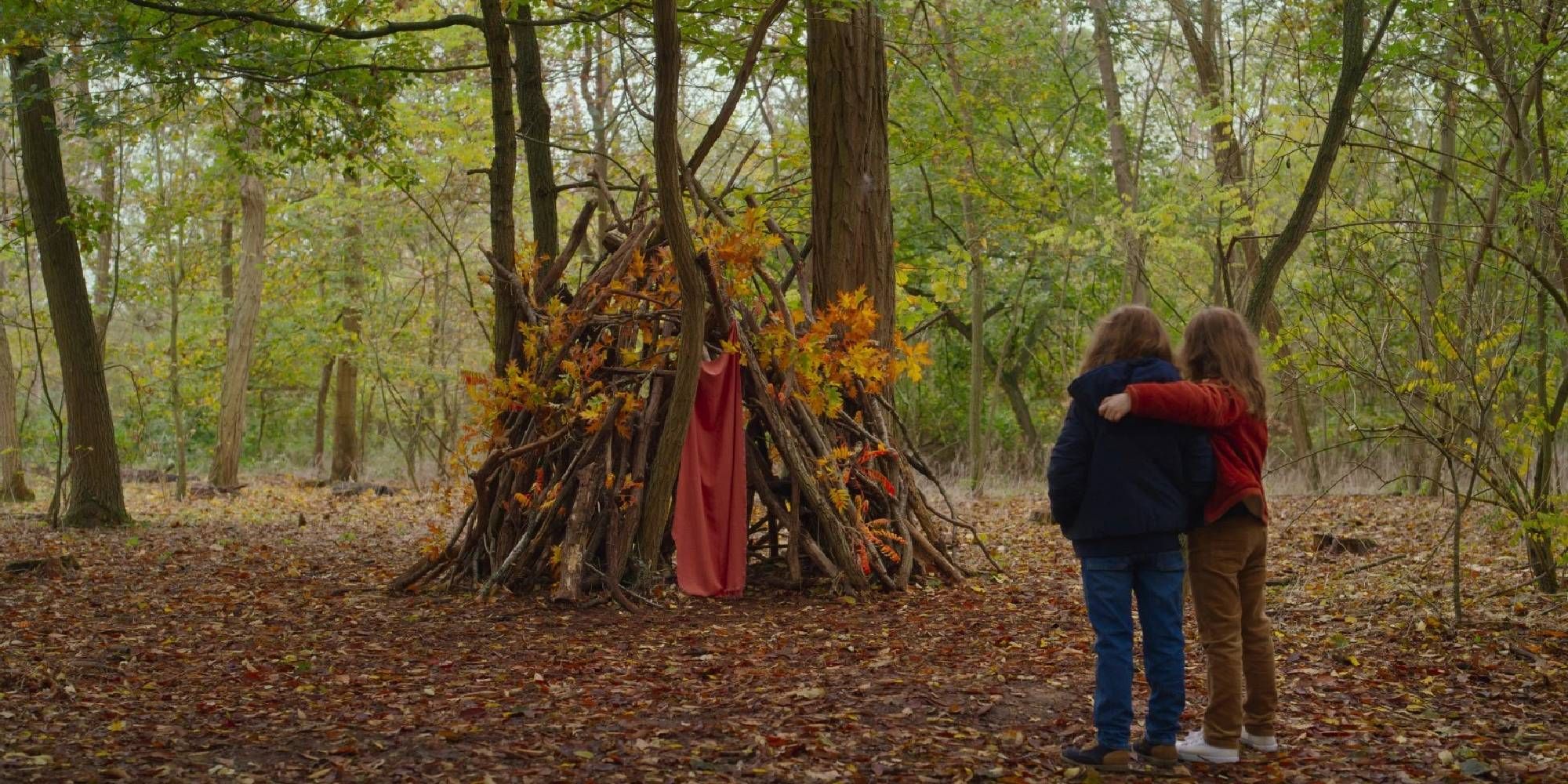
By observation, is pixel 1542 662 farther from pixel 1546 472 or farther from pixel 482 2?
pixel 482 2

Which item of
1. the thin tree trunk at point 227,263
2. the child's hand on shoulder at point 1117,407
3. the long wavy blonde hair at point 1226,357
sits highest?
the thin tree trunk at point 227,263

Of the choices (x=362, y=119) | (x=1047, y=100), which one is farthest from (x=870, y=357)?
(x=1047, y=100)

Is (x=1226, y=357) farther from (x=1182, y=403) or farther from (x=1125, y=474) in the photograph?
(x=1125, y=474)

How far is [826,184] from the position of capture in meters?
7.23

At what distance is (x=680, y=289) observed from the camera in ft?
20.0

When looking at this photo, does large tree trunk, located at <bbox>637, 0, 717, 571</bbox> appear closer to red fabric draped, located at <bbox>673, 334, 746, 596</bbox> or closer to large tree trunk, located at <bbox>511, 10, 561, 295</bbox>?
red fabric draped, located at <bbox>673, 334, 746, 596</bbox>

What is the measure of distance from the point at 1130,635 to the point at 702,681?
1.80 meters

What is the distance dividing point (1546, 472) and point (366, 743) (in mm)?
4802

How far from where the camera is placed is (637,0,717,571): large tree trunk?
16.4 feet

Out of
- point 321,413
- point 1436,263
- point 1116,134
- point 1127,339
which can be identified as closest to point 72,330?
point 1127,339

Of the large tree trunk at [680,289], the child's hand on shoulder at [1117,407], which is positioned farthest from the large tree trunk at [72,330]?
the child's hand on shoulder at [1117,407]

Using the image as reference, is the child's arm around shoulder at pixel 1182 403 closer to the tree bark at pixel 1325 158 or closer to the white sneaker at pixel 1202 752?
the white sneaker at pixel 1202 752

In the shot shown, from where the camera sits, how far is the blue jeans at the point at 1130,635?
3344mm

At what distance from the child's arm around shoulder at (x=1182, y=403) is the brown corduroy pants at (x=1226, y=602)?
0.96 ft
